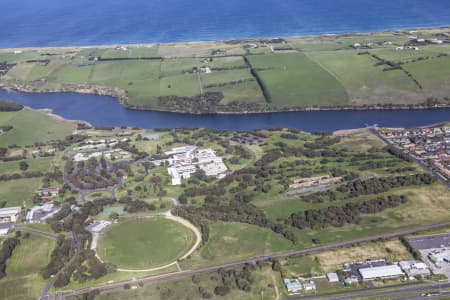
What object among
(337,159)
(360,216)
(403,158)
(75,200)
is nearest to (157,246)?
(75,200)

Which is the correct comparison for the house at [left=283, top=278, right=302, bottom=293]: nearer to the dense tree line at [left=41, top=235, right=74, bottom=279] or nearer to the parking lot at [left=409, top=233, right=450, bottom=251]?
the parking lot at [left=409, top=233, right=450, bottom=251]

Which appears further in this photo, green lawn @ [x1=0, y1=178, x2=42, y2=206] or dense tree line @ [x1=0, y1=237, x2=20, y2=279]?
green lawn @ [x1=0, y1=178, x2=42, y2=206]

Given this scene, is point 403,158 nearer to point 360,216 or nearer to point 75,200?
point 360,216

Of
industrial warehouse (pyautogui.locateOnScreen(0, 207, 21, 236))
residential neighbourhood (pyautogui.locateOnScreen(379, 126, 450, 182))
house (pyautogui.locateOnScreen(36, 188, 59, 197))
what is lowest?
industrial warehouse (pyautogui.locateOnScreen(0, 207, 21, 236))

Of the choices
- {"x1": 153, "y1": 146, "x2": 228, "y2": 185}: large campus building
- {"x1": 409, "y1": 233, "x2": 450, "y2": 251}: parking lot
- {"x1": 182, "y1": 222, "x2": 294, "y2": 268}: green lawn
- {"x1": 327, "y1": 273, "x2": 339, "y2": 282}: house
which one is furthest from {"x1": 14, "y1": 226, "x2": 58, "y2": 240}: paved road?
{"x1": 409, "y1": 233, "x2": 450, "y2": 251}: parking lot

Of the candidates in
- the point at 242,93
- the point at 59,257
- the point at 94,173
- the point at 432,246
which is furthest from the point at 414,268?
the point at 242,93

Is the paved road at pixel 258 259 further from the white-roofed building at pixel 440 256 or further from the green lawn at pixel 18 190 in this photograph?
the green lawn at pixel 18 190

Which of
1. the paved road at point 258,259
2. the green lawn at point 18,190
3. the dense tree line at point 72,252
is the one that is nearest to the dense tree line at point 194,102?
the green lawn at point 18,190
